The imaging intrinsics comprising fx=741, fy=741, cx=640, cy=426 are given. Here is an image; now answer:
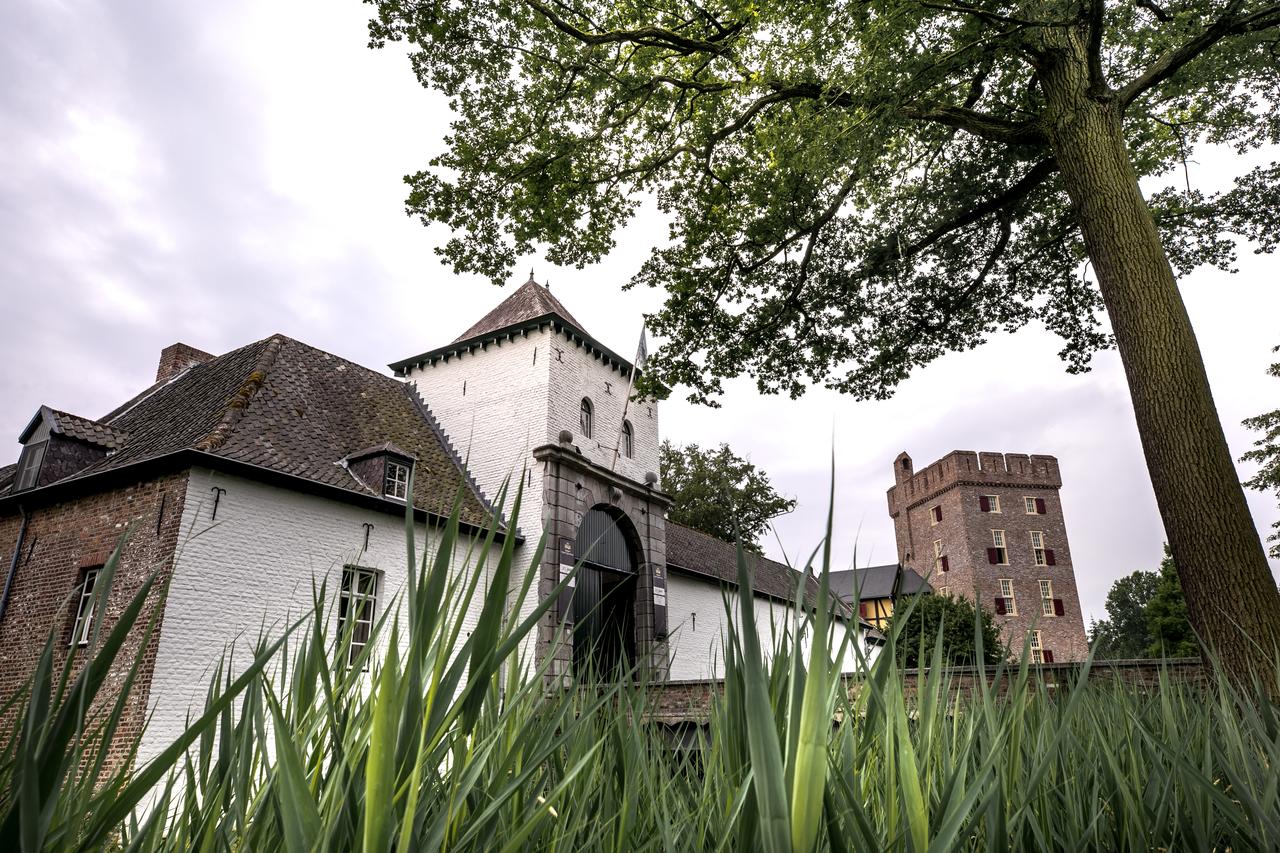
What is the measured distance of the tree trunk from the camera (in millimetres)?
5934

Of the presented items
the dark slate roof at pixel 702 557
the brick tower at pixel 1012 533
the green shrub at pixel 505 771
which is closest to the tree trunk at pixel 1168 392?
the green shrub at pixel 505 771

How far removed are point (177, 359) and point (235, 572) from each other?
366 inches

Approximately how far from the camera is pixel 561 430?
17.7 m

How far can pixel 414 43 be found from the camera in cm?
965

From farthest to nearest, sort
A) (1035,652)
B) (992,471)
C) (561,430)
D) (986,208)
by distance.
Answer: (992,471) < (561,430) < (986,208) < (1035,652)

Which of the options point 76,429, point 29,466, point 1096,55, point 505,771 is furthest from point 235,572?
point 1096,55

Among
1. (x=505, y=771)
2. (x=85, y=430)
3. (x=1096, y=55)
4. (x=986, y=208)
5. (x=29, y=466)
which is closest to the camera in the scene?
(x=505, y=771)

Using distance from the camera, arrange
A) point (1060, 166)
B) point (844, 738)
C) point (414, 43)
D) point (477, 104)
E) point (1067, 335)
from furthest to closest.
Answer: point (1067, 335) < point (477, 104) < point (414, 43) < point (1060, 166) < point (844, 738)

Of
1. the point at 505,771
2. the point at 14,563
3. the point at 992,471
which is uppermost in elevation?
the point at 992,471

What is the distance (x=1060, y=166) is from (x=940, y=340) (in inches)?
157

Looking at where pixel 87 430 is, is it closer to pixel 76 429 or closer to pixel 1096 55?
pixel 76 429

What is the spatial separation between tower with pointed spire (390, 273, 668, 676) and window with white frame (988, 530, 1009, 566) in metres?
30.3

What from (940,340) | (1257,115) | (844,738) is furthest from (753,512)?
(844,738)

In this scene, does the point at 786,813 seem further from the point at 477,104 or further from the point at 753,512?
the point at 753,512
